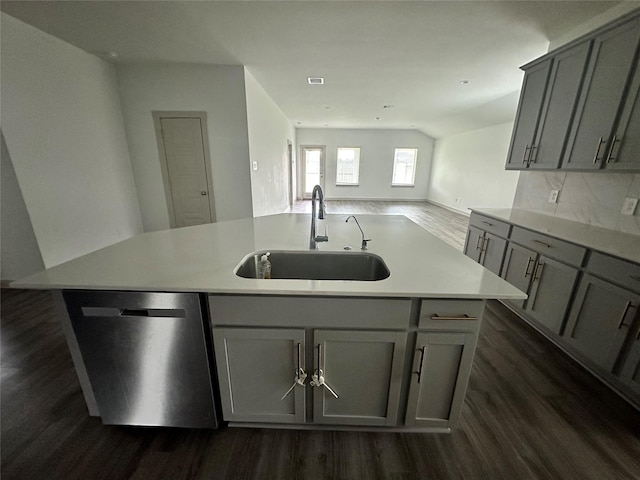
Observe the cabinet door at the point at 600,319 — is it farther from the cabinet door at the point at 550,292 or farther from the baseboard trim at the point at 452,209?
the baseboard trim at the point at 452,209

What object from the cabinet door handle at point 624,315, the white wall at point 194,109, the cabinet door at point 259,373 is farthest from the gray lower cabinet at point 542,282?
the white wall at point 194,109

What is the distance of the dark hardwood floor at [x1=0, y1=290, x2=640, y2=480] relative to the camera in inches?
45.7

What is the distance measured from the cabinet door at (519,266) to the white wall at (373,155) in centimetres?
713

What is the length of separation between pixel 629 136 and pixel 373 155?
7600 millimetres

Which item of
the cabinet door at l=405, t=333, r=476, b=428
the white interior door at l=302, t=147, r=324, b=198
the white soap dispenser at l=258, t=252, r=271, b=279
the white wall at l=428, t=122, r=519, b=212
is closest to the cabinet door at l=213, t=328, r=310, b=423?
the white soap dispenser at l=258, t=252, r=271, b=279

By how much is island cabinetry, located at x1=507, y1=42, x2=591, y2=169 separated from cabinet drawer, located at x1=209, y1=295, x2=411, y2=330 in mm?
2324

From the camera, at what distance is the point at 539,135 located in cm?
238

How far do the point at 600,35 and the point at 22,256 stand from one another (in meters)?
5.47

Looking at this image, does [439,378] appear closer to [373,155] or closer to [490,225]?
[490,225]

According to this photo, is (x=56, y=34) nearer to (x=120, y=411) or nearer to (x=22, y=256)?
(x=22, y=256)

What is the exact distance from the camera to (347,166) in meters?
9.23

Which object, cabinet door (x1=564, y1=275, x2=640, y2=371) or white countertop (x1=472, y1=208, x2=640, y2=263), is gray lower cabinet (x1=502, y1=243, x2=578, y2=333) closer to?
cabinet door (x1=564, y1=275, x2=640, y2=371)

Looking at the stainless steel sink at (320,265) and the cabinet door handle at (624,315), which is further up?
the stainless steel sink at (320,265)

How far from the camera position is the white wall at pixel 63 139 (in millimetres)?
2330
